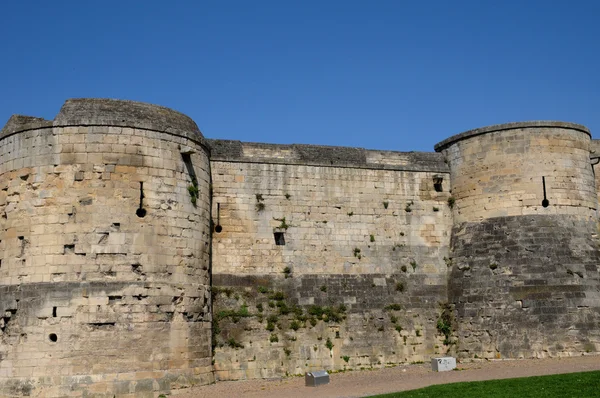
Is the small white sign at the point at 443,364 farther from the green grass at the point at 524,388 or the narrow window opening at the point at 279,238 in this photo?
the narrow window opening at the point at 279,238

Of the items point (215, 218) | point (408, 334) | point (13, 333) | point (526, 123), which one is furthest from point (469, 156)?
→ point (13, 333)

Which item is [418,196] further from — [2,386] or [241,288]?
[2,386]

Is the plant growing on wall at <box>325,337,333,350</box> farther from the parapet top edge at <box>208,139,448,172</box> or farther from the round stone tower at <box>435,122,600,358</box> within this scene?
the parapet top edge at <box>208,139,448,172</box>

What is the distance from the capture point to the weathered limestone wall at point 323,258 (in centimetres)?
2005

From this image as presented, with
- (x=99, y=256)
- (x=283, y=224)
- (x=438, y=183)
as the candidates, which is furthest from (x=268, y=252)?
(x=438, y=183)

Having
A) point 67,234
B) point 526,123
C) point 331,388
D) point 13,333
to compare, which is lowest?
point 331,388

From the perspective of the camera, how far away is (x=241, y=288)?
797 inches

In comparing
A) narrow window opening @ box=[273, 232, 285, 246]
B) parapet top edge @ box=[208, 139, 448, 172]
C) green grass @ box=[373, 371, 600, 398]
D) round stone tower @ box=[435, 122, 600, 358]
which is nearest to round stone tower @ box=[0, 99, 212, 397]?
parapet top edge @ box=[208, 139, 448, 172]

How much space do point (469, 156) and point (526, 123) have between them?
207 cm

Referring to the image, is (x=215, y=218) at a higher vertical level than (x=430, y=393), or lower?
higher

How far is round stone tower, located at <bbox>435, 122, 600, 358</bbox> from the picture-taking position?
19859mm

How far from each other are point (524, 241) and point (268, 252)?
7.87 meters

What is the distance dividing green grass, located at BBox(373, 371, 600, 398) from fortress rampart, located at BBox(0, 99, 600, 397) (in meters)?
4.63

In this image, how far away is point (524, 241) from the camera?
69.1 feet
